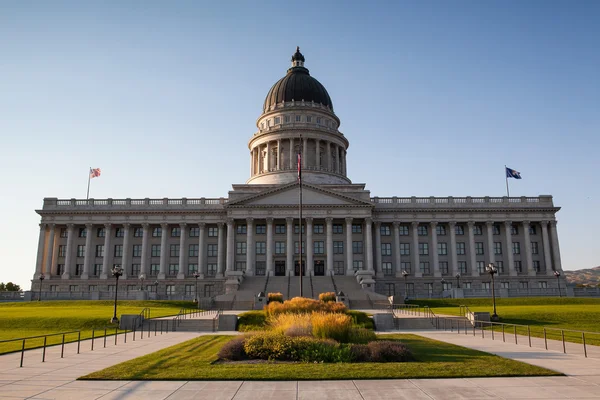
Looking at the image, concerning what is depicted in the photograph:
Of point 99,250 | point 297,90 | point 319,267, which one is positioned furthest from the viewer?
point 297,90

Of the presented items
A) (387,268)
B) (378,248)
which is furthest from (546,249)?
(378,248)

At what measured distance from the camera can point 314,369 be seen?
1550cm

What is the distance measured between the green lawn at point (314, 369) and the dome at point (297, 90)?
81707 millimetres

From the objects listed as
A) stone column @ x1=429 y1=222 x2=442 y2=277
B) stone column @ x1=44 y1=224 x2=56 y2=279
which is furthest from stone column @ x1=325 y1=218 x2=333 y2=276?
stone column @ x1=44 y1=224 x2=56 y2=279

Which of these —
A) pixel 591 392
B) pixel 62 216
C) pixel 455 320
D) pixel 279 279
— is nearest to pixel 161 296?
pixel 279 279

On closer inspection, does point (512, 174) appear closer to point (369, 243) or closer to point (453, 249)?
point (453, 249)

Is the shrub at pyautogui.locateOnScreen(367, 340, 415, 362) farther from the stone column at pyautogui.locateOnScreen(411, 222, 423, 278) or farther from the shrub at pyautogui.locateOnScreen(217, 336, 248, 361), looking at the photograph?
the stone column at pyautogui.locateOnScreen(411, 222, 423, 278)

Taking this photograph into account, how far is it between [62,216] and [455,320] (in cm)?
6703

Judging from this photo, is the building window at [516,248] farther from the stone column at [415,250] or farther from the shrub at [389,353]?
the shrub at [389,353]

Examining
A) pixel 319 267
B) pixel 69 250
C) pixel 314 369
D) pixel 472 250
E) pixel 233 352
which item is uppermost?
pixel 69 250

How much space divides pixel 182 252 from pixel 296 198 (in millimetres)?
20666

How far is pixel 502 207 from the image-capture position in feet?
254

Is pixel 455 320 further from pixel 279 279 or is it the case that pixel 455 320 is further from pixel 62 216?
pixel 62 216

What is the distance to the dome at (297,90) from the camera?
95.9 m
